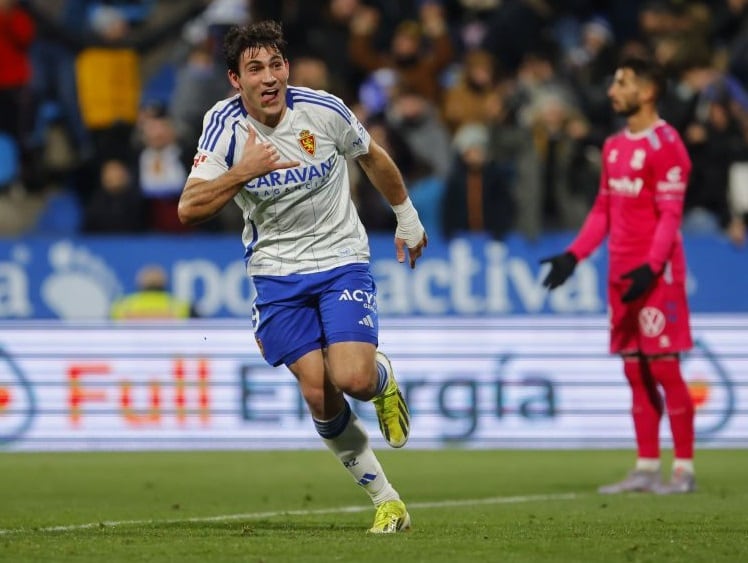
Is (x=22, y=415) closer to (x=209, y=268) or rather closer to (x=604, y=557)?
(x=209, y=268)

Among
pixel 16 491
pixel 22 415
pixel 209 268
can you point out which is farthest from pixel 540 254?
pixel 16 491

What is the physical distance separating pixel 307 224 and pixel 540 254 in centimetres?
848

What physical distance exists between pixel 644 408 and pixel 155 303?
6.74 metres

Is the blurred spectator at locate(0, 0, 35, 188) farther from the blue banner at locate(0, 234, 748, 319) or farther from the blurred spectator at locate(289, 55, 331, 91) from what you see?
the blurred spectator at locate(289, 55, 331, 91)

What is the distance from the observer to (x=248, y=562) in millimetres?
6723

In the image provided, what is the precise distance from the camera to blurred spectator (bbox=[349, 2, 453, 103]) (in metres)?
18.8

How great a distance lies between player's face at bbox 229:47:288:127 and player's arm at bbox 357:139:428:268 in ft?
1.90

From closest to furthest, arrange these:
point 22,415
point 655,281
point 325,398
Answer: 1. point 325,398
2. point 655,281
3. point 22,415

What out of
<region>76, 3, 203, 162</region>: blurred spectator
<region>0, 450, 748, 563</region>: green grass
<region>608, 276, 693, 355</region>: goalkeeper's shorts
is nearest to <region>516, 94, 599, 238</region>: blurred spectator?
<region>0, 450, 748, 563</region>: green grass

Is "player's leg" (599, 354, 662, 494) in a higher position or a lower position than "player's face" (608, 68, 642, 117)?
lower

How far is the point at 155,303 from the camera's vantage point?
16.4 m

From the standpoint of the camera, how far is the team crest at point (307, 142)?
26.8 feet

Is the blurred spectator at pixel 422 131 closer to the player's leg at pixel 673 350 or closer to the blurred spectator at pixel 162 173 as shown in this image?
the blurred spectator at pixel 162 173

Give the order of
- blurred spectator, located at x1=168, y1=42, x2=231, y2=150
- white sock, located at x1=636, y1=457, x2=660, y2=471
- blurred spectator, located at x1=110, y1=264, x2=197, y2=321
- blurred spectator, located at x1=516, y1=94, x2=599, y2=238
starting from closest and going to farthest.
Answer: white sock, located at x1=636, y1=457, x2=660, y2=471, blurred spectator, located at x1=110, y1=264, x2=197, y2=321, blurred spectator, located at x1=516, y1=94, x2=599, y2=238, blurred spectator, located at x1=168, y1=42, x2=231, y2=150
